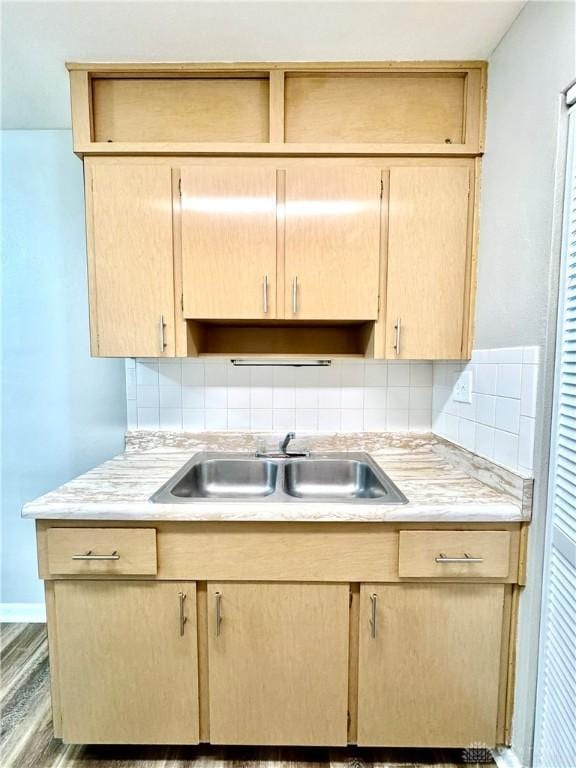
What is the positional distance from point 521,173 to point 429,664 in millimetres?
1576

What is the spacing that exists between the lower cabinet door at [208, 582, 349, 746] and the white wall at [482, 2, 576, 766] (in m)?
0.56

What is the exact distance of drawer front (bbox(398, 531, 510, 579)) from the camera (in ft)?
3.58

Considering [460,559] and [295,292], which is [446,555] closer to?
[460,559]

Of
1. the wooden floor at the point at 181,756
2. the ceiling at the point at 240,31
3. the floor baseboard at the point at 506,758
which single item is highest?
the ceiling at the point at 240,31

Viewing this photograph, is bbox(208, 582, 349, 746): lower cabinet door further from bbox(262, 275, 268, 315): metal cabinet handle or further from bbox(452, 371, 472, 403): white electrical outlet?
bbox(262, 275, 268, 315): metal cabinet handle

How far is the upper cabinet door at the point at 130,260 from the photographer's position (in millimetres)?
1376

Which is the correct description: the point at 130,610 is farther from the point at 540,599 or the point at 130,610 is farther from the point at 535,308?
the point at 535,308

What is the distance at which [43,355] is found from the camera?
1.78m

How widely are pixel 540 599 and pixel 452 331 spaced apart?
0.93 meters

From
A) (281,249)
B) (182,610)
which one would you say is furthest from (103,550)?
(281,249)

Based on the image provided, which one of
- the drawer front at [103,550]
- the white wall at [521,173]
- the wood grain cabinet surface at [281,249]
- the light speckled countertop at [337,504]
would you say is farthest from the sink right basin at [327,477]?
the white wall at [521,173]

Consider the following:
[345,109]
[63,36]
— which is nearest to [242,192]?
[345,109]

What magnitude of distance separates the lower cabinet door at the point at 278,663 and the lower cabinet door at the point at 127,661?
0.09 m

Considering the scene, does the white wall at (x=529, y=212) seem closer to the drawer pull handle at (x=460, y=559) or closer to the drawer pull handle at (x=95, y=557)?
the drawer pull handle at (x=460, y=559)
